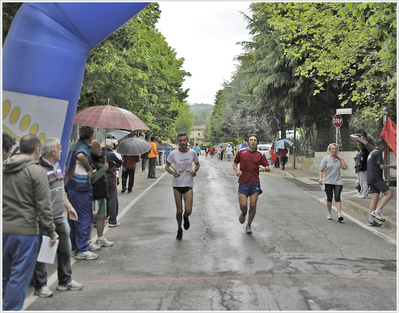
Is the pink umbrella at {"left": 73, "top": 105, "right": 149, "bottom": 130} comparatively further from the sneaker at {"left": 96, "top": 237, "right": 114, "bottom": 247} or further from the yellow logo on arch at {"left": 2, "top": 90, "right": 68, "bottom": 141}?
the yellow logo on arch at {"left": 2, "top": 90, "right": 68, "bottom": 141}

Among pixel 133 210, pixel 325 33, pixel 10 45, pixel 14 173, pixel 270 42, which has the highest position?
pixel 270 42

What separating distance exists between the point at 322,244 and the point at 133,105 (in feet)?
38.7

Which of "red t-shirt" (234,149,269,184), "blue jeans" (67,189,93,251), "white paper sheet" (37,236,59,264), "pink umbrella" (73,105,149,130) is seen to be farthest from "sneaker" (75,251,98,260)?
"red t-shirt" (234,149,269,184)

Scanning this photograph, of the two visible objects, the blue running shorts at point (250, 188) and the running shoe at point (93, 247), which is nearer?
the running shoe at point (93, 247)

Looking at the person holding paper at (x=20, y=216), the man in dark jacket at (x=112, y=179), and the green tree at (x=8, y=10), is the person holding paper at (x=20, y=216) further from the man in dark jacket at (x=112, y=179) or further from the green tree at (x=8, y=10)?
the green tree at (x=8, y=10)

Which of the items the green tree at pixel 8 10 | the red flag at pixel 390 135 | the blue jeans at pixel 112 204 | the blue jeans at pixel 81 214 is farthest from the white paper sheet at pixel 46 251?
the red flag at pixel 390 135

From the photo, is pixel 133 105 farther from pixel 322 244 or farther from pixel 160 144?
pixel 160 144

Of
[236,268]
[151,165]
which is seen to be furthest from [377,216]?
[151,165]

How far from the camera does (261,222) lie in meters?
10.6

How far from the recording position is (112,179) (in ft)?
30.3

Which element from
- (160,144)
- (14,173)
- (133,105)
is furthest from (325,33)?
(160,144)

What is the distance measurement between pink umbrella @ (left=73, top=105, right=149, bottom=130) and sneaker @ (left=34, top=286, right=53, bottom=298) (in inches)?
145

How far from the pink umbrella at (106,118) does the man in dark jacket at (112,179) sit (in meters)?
0.77

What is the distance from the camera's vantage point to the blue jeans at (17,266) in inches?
183
